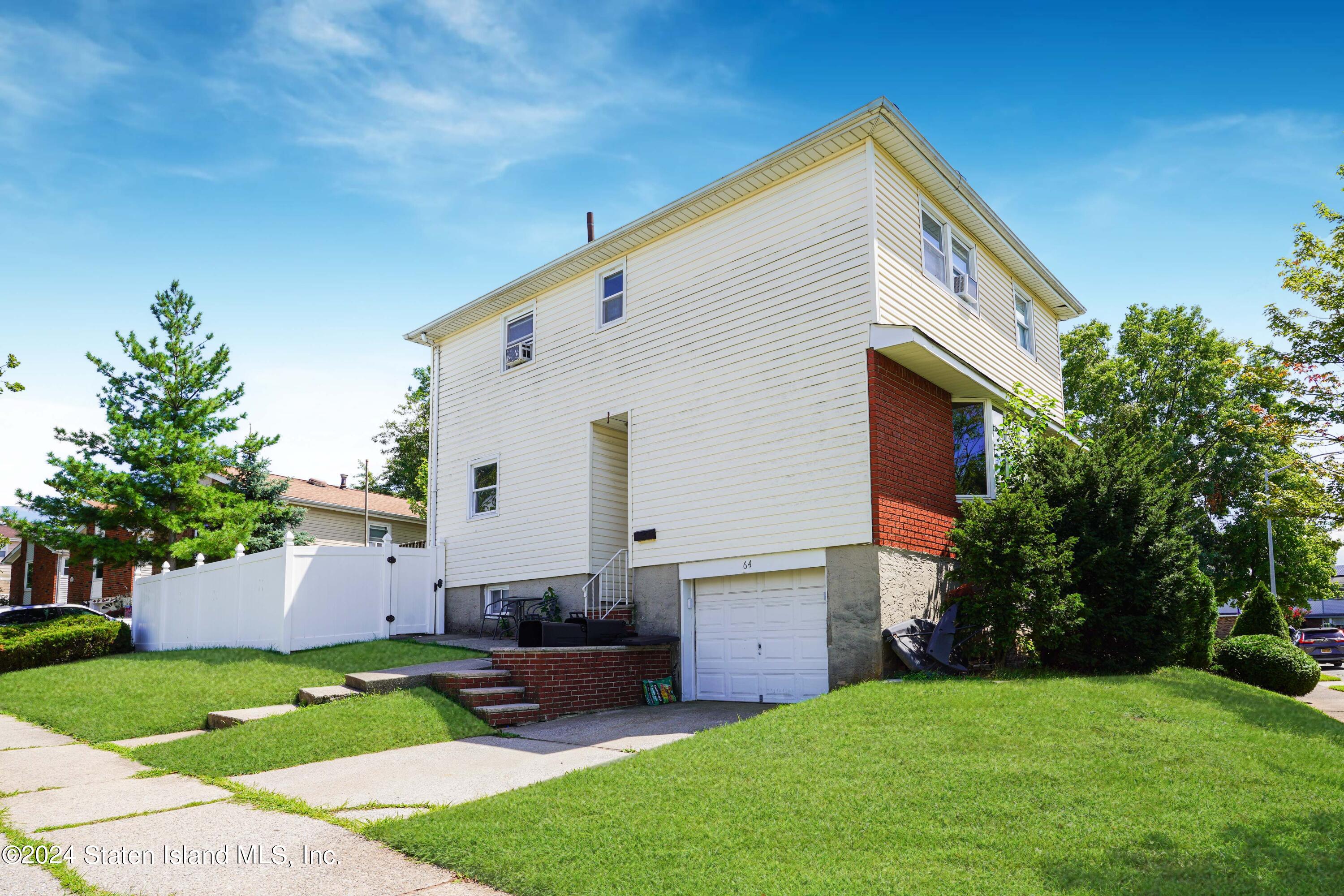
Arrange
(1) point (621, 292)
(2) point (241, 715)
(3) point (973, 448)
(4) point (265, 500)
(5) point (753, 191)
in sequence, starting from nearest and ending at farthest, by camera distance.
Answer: (2) point (241, 715) → (5) point (753, 191) → (3) point (973, 448) → (1) point (621, 292) → (4) point (265, 500)

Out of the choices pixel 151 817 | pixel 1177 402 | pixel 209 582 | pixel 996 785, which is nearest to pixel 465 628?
pixel 209 582

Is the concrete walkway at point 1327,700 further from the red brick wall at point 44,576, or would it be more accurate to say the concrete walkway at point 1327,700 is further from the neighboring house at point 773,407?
the red brick wall at point 44,576

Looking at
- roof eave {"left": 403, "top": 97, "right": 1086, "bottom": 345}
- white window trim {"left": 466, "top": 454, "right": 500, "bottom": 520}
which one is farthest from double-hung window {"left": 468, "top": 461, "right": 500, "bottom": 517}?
roof eave {"left": 403, "top": 97, "right": 1086, "bottom": 345}

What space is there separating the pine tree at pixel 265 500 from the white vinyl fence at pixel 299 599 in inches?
239

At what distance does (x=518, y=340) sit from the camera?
17.8 m

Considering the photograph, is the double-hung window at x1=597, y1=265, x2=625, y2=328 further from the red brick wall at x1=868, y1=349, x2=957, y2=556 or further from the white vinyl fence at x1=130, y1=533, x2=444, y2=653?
the white vinyl fence at x1=130, y1=533, x2=444, y2=653

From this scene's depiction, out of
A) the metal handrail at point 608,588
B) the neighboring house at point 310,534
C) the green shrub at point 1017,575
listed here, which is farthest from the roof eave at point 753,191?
the neighboring house at point 310,534

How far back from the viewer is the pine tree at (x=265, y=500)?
24.9 meters

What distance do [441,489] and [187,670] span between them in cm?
645

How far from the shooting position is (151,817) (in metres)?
6.38

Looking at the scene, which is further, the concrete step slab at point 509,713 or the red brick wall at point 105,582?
the red brick wall at point 105,582

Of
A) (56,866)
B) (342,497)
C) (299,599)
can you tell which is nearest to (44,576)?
(342,497)

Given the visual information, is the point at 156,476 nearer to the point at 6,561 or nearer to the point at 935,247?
the point at 935,247

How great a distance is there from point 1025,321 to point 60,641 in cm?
1981
